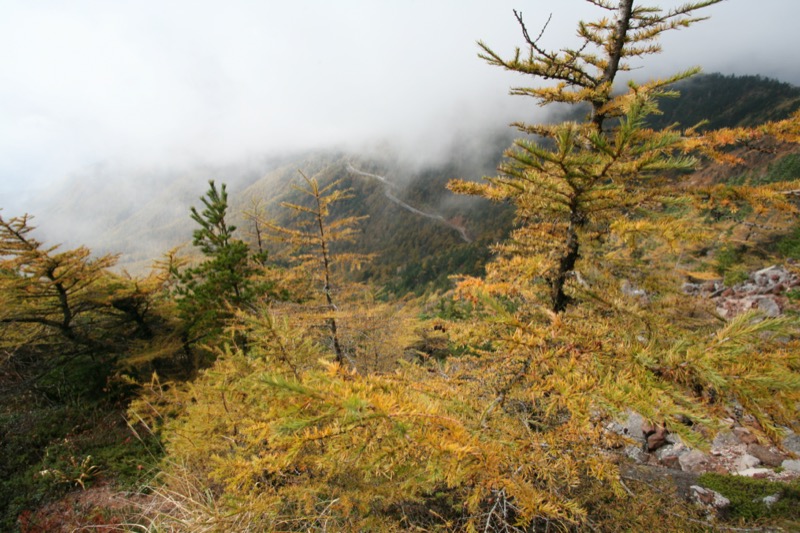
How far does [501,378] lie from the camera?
2.55 m

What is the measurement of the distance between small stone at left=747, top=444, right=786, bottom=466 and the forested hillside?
80 millimetres

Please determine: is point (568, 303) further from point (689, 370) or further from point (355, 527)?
point (355, 527)

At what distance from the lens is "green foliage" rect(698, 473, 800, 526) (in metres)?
4.40

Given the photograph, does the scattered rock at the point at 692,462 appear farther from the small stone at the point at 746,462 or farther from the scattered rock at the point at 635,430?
the scattered rock at the point at 635,430

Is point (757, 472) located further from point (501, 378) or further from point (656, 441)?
point (501, 378)

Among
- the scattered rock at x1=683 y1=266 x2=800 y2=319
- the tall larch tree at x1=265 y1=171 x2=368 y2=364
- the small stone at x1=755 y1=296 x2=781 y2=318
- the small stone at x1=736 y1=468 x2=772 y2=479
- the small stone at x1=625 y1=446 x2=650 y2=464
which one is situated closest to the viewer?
the small stone at x1=736 y1=468 x2=772 y2=479

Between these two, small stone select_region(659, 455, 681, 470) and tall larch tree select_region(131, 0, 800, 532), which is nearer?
tall larch tree select_region(131, 0, 800, 532)

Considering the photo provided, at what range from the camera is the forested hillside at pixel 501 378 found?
1.66 meters

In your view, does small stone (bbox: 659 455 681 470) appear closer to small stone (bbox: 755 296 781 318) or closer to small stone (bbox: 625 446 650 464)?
small stone (bbox: 625 446 650 464)

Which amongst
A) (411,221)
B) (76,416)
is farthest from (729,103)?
(76,416)

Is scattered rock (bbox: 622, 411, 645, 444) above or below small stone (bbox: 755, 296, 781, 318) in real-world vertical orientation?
below

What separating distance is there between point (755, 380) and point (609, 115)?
3694mm

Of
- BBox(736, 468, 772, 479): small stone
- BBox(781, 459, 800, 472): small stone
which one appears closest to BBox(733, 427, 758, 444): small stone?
BBox(781, 459, 800, 472): small stone

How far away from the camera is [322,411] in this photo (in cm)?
149
